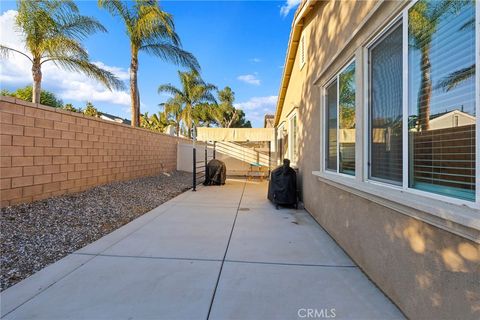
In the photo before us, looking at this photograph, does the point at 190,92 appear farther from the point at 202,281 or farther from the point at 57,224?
the point at 202,281

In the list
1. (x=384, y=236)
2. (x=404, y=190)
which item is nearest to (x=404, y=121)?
(x=404, y=190)

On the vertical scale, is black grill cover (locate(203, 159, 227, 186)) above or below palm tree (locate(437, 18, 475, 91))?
below

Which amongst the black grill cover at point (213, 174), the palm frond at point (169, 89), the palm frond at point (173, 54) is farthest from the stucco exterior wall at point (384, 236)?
the palm frond at point (169, 89)

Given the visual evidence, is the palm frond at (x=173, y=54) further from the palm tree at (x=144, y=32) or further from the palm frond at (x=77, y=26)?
the palm frond at (x=77, y=26)

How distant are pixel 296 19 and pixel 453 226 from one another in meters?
6.85

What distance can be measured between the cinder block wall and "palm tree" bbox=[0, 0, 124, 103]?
3.12 meters

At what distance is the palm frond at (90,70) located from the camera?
9.22 meters

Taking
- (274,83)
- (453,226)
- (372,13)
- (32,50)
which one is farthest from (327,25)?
(274,83)

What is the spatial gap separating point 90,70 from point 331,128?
935cm

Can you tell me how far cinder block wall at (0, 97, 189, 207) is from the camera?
475cm

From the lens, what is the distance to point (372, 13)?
2.86 m

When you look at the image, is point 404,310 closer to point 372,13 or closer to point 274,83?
point 372,13

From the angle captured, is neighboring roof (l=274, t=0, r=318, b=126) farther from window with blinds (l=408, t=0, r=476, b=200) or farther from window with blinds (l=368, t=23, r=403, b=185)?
window with blinds (l=408, t=0, r=476, b=200)

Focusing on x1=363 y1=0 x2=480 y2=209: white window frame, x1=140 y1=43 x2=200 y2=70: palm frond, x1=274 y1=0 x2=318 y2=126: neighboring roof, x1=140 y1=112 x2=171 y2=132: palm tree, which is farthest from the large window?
x1=140 y1=112 x2=171 y2=132: palm tree
